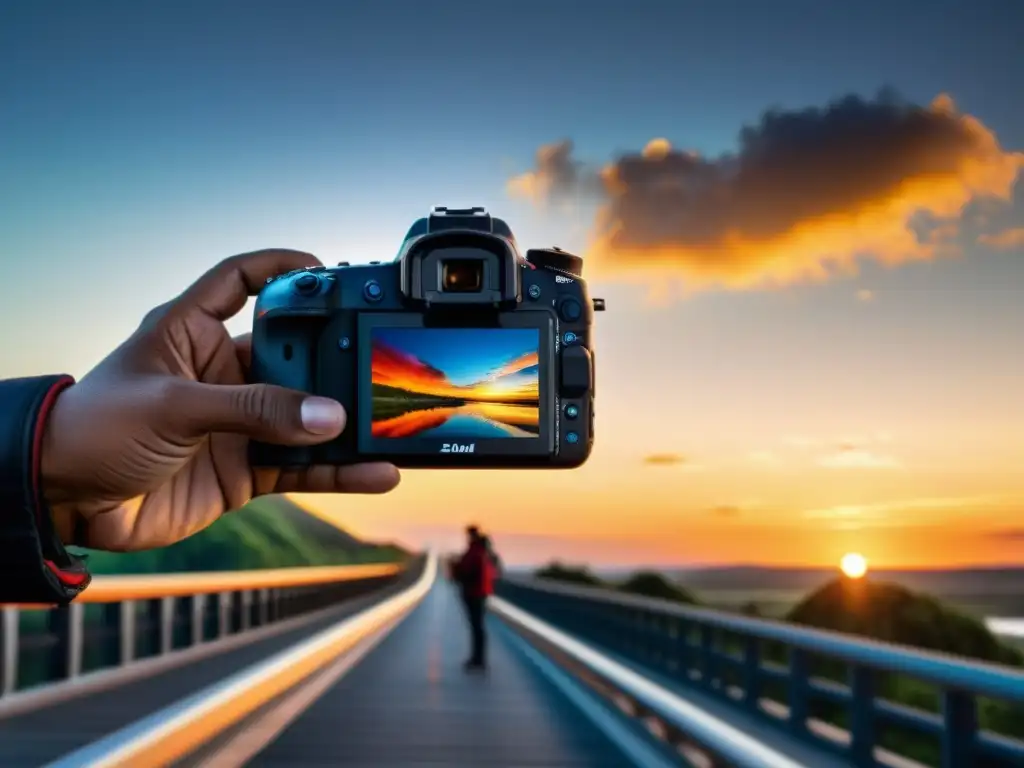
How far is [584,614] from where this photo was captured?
31531mm

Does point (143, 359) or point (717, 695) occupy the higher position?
point (143, 359)

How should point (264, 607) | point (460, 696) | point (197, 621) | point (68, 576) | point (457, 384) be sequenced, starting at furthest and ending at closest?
point (264, 607), point (197, 621), point (460, 696), point (457, 384), point (68, 576)

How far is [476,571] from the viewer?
2258cm

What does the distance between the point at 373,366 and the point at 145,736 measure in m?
3.46

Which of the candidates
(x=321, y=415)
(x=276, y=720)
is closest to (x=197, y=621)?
(x=276, y=720)

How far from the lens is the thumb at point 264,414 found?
9.40 feet

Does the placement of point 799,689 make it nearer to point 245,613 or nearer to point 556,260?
point 556,260

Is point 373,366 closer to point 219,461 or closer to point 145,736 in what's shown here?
point 219,461

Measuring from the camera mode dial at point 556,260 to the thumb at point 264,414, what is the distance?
2.52 ft

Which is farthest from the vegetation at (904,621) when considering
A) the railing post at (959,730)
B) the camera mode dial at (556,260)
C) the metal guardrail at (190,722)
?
the camera mode dial at (556,260)

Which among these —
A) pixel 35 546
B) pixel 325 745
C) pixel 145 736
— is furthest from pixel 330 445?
pixel 325 745

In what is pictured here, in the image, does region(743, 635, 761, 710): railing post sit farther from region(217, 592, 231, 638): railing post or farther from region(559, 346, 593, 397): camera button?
region(217, 592, 231, 638): railing post

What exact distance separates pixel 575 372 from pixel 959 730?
565cm

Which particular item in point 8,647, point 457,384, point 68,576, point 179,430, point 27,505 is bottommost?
point 8,647
